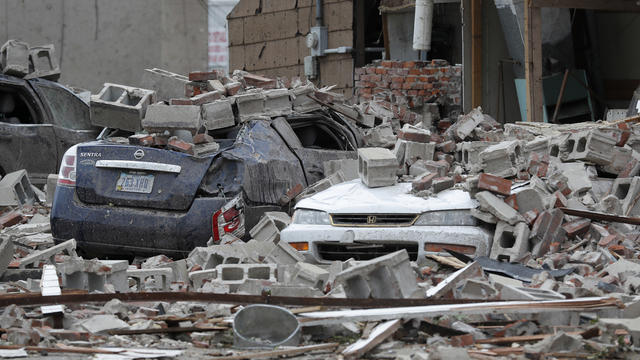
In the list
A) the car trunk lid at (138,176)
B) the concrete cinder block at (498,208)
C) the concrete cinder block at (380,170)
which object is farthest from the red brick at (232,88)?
the concrete cinder block at (498,208)

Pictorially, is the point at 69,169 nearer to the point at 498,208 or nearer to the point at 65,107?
the point at 498,208

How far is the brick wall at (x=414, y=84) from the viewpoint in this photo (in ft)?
57.1

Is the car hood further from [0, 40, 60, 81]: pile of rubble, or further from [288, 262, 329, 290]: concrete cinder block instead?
[0, 40, 60, 81]: pile of rubble

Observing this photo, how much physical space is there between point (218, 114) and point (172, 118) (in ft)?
2.27

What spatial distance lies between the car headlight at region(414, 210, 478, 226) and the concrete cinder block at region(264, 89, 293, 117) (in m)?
2.71

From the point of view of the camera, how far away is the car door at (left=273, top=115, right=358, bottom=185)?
9.53m

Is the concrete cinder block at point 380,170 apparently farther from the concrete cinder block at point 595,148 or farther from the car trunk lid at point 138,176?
the concrete cinder block at point 595,148

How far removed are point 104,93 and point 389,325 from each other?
5.57m

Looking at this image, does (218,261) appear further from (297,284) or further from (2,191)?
(2,191)

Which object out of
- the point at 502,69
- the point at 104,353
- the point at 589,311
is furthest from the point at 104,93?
the point at 502,69

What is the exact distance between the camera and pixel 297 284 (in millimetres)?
6703

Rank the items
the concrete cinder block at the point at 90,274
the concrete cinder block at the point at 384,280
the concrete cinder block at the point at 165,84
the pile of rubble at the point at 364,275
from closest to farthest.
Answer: the pile of rubble at the point at 364,275 < the concrete cinder block at the point at 384,280 < the concrete cinder block at the point at 90,274 < the concrete cinder block at the point at 165,84

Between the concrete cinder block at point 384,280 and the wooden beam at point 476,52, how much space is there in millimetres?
11881

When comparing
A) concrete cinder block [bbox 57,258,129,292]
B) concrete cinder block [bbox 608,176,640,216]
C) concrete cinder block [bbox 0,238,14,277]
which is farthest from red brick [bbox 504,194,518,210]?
concrete cinder block [bbox 0,238,14,277]
